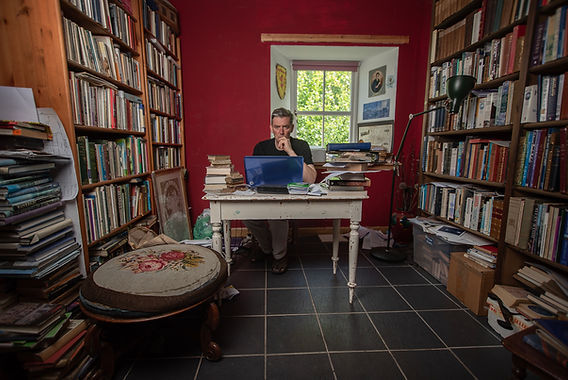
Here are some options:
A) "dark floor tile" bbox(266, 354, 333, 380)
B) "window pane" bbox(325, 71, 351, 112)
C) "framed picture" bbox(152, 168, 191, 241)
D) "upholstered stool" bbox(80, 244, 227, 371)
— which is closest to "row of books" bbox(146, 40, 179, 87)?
"framed picture" bbox(152, 168, 191, 241)

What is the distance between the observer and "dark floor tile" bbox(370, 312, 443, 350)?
1.37 m

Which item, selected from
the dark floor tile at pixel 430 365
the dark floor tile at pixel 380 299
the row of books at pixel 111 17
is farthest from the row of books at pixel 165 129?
the dark floor tile at pixel 430 365

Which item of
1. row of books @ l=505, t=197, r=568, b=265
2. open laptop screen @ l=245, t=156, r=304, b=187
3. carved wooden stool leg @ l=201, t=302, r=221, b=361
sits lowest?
carved wooden stool leg @ l=201, t=302, r=221, b=361

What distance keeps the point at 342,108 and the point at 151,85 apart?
2366mm

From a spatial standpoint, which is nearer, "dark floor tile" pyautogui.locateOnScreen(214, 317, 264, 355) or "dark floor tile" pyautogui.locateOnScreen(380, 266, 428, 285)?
"dark floor tile" pyautogui.locateOnScreen(214, 317, 264, 355)

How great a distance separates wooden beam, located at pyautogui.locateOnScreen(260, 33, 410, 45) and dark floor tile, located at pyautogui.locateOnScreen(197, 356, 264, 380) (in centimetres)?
300

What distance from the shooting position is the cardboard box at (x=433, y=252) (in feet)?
6.45

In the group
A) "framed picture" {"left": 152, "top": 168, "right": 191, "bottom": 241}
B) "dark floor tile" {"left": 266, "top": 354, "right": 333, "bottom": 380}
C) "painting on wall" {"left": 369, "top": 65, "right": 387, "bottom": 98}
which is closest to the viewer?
"dark floor tile" {"left": 266, "top": 354, "right": 333, "bottom": 380}

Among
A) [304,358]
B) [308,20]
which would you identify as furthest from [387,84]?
[304,358]

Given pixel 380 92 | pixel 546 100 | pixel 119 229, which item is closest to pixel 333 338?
pixel 119 229

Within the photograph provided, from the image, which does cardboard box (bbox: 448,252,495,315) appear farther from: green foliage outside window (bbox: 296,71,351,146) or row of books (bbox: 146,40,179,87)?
row of books (bbox: 146,40,179,87)

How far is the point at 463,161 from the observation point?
1.96 metres

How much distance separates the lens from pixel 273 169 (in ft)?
5.49

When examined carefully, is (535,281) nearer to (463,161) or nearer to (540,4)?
(463,161)
